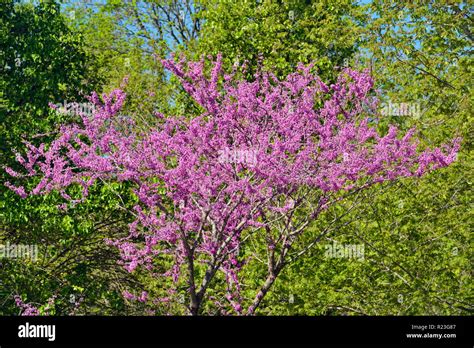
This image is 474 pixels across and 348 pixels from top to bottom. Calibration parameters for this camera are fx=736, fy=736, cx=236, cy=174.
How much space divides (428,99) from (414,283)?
4878 mm

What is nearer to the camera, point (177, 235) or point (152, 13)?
point (177, 235)

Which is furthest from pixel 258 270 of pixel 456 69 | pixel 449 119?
pixel 456 69

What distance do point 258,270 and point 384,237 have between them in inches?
104

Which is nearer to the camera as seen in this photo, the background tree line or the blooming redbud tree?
the blooming redbud tree

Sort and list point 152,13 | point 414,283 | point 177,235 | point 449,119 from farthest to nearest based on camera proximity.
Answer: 1. point 152,13
2. point 449,119
3. point 414,283
4. point 177,235

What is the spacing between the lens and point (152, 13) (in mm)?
27938

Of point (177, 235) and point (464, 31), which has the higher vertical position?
point (464, 31)

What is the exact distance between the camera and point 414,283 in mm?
13531

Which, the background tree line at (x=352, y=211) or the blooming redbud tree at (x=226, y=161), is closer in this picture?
the blooming redbud tree at (x=226, y=161)

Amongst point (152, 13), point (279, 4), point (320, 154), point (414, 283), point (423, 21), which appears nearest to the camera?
point (320, 154)

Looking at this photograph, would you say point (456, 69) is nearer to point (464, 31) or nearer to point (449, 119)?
point (464, 31)

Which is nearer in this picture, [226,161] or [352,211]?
[226,161]
